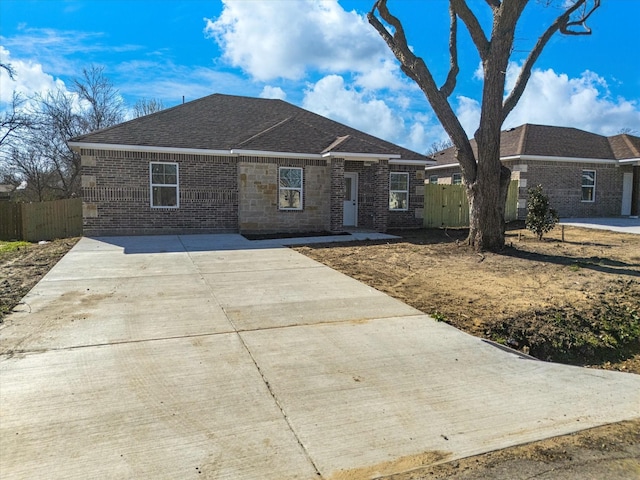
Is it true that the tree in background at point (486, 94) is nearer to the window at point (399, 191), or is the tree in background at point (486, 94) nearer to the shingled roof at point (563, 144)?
the window at point (399, 191)

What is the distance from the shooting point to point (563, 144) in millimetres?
23656

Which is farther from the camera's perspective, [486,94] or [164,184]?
[164,184]

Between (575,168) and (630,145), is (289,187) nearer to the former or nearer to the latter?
(575,168)

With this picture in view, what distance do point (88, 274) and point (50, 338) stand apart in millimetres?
3984

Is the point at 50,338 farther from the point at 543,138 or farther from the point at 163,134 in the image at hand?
the point at 543,138

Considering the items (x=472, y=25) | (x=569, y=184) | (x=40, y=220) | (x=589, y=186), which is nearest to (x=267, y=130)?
(x=472, y=25)

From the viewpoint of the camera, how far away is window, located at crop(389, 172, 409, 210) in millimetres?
18828

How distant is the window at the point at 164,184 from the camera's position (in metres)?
15.5

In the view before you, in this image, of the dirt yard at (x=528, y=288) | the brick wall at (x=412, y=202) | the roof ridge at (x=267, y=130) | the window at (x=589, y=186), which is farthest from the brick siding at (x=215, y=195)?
the window at (x=589, y=186)

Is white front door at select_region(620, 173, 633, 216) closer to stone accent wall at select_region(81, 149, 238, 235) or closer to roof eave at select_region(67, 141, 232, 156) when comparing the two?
stone accent wall at select_region(81, 149, 238, 235)

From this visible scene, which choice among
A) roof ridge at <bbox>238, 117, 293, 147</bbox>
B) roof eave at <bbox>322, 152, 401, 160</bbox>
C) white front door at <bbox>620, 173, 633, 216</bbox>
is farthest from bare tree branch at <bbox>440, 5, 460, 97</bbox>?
white front door at <bbox>620, 173, 633, 216</bbox>

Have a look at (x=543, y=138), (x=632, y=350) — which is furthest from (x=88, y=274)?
(x=543, y=138)

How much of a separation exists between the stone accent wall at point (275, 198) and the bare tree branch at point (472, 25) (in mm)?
6998

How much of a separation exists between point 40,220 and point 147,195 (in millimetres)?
5561
